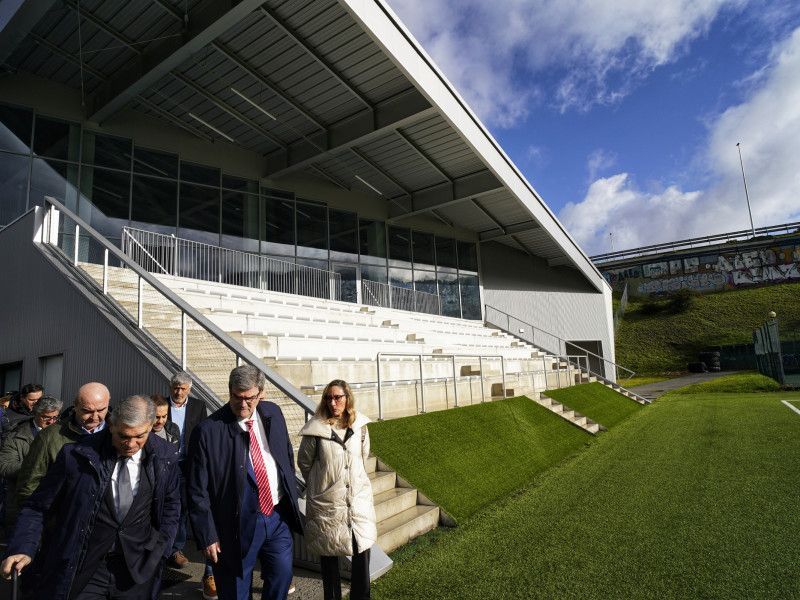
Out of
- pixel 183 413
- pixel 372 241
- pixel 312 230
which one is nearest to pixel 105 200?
pixel 312 230

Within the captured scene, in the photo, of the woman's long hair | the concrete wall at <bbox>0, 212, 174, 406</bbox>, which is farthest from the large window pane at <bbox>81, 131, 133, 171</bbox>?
the woman's long hair

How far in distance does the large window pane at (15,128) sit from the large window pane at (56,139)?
0.16 metres

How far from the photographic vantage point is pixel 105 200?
45.0 feet

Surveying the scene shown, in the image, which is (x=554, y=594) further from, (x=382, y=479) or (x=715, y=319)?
(x=715, y=319)

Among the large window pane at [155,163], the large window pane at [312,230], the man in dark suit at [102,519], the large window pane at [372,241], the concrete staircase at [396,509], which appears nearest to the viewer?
the man in dark suit at [102,519]

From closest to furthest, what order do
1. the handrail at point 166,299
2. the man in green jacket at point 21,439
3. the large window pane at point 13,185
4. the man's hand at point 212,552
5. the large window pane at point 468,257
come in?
the man's hand at point 212,552
the man in green jacket at point 21,439
the handrail at point 166,299
the large window pane at point 13,185
the large window pane at point 468,257

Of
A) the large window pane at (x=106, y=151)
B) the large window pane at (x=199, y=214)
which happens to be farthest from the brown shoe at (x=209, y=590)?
the large window pane at (x=106, y=151)

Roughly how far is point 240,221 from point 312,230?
2.70 m

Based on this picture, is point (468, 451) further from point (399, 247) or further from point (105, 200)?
point (399, 247)

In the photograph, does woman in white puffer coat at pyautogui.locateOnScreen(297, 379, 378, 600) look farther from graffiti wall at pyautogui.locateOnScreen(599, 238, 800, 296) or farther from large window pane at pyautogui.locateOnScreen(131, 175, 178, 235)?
graffiti wall at pyautogui.locateOnScreen(599, 238, 800, 296)

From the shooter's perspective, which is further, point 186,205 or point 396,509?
point 186,205

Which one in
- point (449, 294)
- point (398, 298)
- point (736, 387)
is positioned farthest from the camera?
point (449, 294)

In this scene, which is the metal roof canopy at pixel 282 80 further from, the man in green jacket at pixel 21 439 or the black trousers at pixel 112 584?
the black trousers at pixel 112 584

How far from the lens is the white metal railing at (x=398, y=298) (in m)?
19.4
